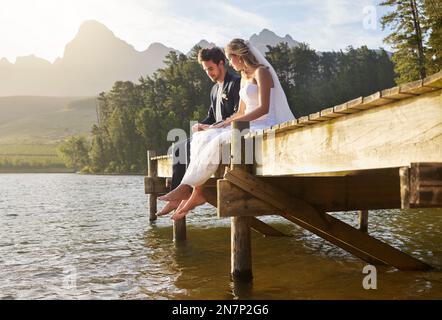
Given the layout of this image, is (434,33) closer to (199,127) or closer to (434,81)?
(199,127)

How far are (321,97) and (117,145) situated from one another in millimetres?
44629

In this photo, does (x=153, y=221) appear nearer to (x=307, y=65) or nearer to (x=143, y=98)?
(x=307, y=65)

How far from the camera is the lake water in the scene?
21.7 ft

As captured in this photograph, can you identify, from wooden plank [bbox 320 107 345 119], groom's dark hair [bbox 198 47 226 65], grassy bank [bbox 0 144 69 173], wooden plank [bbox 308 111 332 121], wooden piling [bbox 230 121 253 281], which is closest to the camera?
wooden plank [bbox 320 107 345 119]

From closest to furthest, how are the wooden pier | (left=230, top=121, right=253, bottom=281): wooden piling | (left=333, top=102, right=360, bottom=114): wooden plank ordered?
the wooden pier
(left=333, top=102, right=360, bottom=114): wooden plank
(left=230, top=121, right=253, bottom=281): wooden piling

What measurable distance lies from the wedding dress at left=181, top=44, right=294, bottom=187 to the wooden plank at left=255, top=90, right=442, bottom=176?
1196 mm

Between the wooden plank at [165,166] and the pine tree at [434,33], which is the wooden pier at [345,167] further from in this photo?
the pine tree at [434,33]

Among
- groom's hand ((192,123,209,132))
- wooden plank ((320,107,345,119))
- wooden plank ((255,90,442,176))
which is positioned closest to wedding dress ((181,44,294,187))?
groom's hand ((192,123,209,132))

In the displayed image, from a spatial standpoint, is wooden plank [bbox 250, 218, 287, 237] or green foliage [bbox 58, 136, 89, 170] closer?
wooden plank [bbox 250, 218, 287, 237]

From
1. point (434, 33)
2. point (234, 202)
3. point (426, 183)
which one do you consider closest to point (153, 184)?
point (234, 202)

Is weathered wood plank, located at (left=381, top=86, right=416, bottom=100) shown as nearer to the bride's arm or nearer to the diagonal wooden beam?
the diagonal wooden beam

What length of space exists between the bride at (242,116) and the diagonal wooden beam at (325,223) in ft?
2.03
